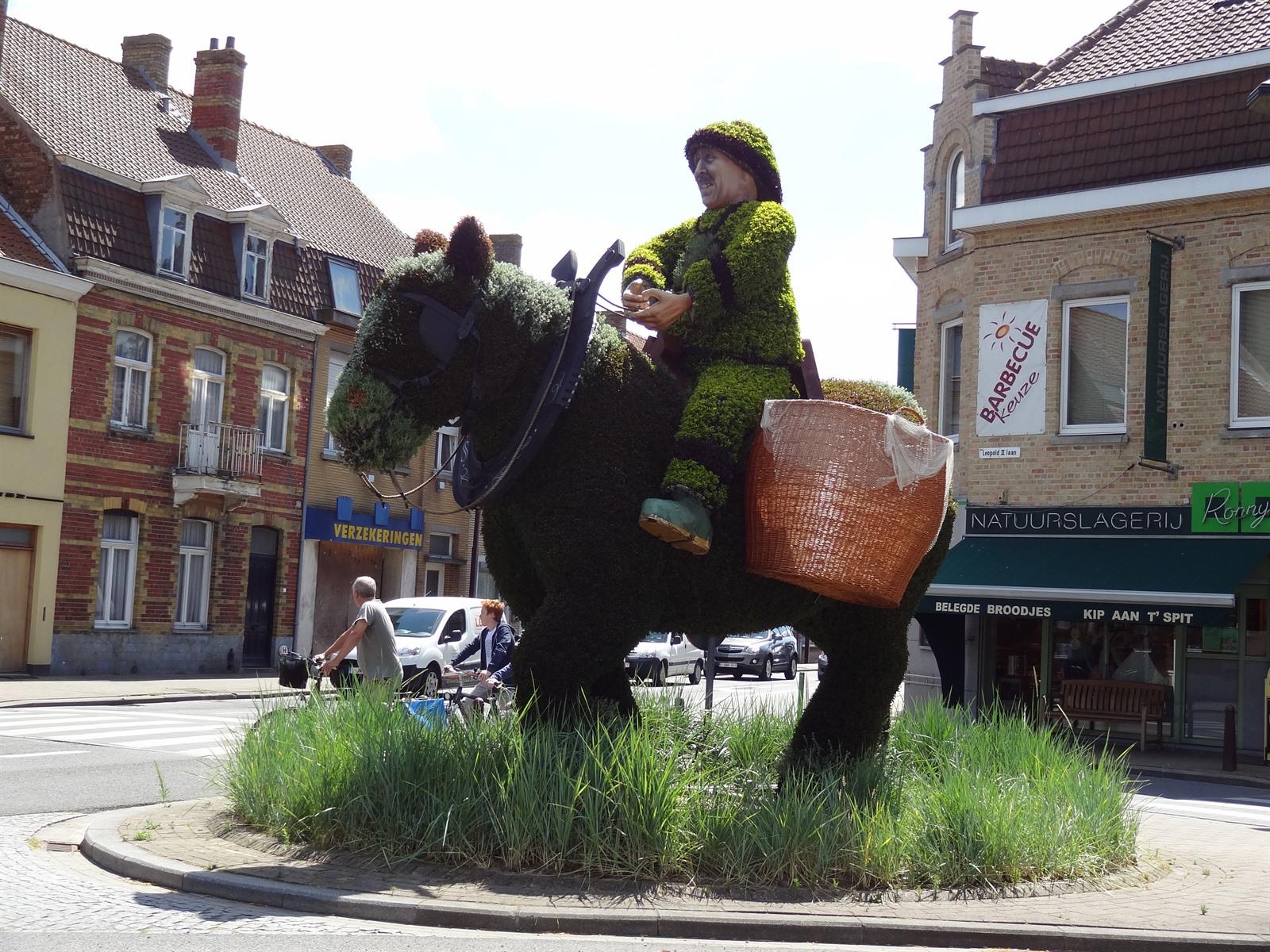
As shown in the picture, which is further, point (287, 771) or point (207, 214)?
point (207, 214)

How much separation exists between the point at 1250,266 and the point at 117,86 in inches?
908

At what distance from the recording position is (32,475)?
24781mm

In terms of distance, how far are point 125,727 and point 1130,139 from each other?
15614 millimetres

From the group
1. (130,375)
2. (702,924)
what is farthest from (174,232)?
(702,924)

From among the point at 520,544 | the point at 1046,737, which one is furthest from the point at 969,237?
the point at 520,544

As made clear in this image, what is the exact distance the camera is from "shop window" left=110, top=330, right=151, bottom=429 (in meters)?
26.8

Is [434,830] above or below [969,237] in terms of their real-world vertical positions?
below

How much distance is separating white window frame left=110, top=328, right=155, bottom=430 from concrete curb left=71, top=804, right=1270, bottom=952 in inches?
851

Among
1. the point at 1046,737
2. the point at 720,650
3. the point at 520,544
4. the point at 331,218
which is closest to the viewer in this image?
the point at 520,544

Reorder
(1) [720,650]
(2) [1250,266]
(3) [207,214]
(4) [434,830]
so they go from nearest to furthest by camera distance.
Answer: (4) [434,830] < (2) [1250,266] < (3) [207,214] < (1) [720,650]

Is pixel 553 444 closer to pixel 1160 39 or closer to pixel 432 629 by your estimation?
pixel 432 629

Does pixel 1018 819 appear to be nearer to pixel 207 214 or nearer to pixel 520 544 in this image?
pixel 520 544

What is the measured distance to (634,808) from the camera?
680 cm

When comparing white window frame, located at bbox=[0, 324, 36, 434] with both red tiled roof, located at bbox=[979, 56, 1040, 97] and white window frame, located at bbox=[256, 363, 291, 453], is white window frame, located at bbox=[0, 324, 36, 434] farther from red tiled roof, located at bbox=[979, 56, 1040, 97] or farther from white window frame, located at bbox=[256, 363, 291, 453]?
red tiled roof, located at bbox=[979, 56, 1040, 97]
